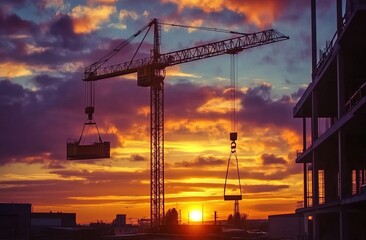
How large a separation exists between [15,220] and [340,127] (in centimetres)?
5918

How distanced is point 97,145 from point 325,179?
141ft

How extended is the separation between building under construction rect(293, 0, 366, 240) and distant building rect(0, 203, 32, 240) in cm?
4038

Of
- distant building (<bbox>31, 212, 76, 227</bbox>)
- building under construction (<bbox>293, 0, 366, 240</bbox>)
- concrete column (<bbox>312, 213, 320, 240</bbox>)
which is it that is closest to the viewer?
building under construction (<bbox>293, 0, 366, 240</bbox>)

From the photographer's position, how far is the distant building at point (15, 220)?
89.4 m

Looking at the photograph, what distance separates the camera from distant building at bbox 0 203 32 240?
293ft

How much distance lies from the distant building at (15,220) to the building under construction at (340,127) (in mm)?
40381

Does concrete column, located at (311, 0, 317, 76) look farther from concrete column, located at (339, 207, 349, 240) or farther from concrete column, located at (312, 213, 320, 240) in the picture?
concrete column, located at (339, 207, 349, 240)

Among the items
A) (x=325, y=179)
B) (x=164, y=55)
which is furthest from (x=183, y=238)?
(x=325, y=179)

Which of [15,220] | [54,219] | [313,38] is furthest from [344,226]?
[54,219]

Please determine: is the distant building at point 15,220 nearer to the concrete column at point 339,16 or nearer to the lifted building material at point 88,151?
the lifted building material at point 88,151

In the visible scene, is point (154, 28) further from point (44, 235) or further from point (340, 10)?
point (340, 10)

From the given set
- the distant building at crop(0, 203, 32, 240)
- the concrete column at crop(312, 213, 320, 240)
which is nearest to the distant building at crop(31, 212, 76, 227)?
the distant building at crop(0, 203, 32, 240)

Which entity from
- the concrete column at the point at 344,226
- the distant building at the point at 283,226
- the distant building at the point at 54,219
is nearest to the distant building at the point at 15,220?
the distant building at the point at 54,219

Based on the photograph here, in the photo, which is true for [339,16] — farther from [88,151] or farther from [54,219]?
[54,219]
